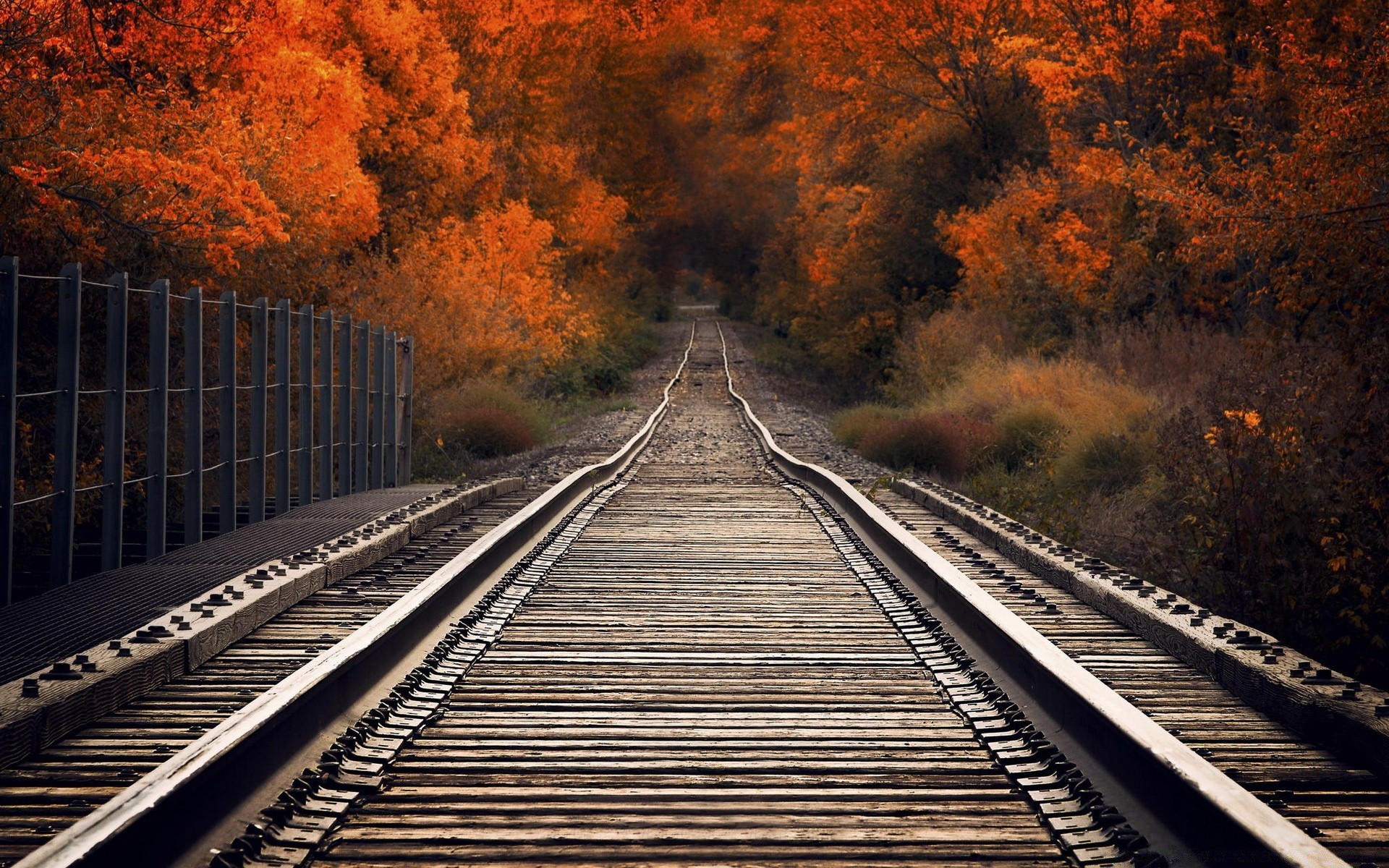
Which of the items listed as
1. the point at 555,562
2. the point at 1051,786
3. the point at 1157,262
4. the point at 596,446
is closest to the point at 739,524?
the point at 555,562

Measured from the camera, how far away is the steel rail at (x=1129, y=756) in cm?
326

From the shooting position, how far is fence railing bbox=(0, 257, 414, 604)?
26.5 feet

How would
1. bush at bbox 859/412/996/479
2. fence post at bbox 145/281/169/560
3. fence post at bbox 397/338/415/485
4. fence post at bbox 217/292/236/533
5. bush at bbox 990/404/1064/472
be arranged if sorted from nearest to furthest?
fence post at bbox 145/281/169/560 < fence post at bbox 217/292/236/533 < fence post at bbox 397/338/415/485 < bush at bbox 990/404/1064/472 < bush at bbox 859/412/996/479

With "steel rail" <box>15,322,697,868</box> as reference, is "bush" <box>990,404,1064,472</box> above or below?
above

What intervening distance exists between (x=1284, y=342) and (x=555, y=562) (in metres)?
5.68

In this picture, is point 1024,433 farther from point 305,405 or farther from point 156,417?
point 156,417

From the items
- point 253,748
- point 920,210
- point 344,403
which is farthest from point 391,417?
point 920,210

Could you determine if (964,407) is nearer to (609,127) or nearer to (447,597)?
(447,597)

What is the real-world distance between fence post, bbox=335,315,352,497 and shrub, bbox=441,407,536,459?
7.95 m

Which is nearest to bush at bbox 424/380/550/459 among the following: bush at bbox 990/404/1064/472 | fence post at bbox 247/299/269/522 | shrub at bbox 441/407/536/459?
shrub at bbox 441/407/536/459

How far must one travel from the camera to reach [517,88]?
33.4m

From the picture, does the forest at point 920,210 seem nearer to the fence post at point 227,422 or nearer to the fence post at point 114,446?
the fence post at point 227,422

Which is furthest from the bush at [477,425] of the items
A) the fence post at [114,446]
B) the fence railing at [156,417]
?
the fence post at [114,446]

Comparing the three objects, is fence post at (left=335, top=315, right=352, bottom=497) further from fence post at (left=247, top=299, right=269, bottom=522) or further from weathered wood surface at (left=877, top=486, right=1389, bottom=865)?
weathered wood surface at (left=877, top=486, right=1389, bottom=865)
